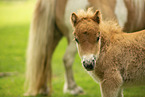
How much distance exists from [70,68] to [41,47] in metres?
0.97

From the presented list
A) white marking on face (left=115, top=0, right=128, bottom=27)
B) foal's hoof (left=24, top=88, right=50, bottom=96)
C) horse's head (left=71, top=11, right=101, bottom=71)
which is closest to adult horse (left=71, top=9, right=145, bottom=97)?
horse's head (left=71, top=11, right=101, bottom=71)

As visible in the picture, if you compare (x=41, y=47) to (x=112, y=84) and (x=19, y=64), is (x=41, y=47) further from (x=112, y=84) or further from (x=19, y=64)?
(x=19, y=64)

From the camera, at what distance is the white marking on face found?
5.25 meters

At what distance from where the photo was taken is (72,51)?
17.7ft

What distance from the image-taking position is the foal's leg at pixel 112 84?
329 centimetres

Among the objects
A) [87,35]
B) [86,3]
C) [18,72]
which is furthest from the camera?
[18,72]

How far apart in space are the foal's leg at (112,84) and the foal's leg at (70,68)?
2.15 meters

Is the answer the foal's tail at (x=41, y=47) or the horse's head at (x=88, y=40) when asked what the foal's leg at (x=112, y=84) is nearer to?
the horse's head at (x=88, y=40)

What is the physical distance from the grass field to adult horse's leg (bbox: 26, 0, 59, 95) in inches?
22.3

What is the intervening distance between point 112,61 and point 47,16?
2.61 m

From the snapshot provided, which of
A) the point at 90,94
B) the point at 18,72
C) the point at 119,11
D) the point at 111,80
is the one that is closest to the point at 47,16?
the point at 119,11

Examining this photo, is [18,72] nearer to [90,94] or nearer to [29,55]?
[29,55]

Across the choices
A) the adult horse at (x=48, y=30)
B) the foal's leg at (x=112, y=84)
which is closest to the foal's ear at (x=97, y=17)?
the foal's leg at (x=112, y=84)

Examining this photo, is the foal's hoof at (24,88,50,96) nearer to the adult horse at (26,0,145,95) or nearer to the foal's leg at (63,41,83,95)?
the adult horse at (26,0,145,95)
